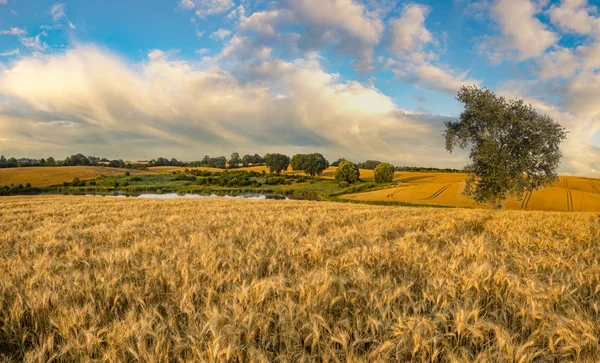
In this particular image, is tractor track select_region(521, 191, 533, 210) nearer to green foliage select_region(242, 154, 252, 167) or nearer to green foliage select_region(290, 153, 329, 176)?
green foliage select_region(290, 153, 329, 176)

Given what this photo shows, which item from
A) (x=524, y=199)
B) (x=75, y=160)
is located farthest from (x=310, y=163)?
(x=75, y=160)

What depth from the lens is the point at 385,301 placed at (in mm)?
2588

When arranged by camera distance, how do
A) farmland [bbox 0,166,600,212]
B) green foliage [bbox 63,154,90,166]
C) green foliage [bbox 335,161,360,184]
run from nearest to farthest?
1. farmland [bbox 0,166,600,212]
2. green foliage [bbox 335,161,360,184]
3. green foliage [bbox 63,154,90,166]

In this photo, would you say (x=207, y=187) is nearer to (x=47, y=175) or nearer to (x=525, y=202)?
(x=47, y=175)

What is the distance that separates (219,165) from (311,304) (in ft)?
551

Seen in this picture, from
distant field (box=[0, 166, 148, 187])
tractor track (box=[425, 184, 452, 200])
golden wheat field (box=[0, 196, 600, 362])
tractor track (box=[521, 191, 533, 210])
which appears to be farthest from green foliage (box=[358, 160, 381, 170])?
golden wheat field (box=[0, 196, 600, 362])

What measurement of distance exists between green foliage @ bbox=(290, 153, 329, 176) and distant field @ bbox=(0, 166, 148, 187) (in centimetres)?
7268

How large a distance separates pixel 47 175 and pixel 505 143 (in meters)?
126

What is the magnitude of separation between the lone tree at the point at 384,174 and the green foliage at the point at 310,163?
94.9 feet

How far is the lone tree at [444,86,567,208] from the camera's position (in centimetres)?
2636

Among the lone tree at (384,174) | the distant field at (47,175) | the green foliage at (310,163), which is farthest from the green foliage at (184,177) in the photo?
the lone tree at (384,174)

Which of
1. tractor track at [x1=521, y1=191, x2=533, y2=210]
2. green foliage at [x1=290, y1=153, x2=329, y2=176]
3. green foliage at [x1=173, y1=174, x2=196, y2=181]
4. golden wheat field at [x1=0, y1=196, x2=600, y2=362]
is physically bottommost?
tractor track at [x1=521, y1=191, x2=533, y2=210]

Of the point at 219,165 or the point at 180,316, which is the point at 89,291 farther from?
the point at 219,165

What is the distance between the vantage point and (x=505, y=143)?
1094 inches
